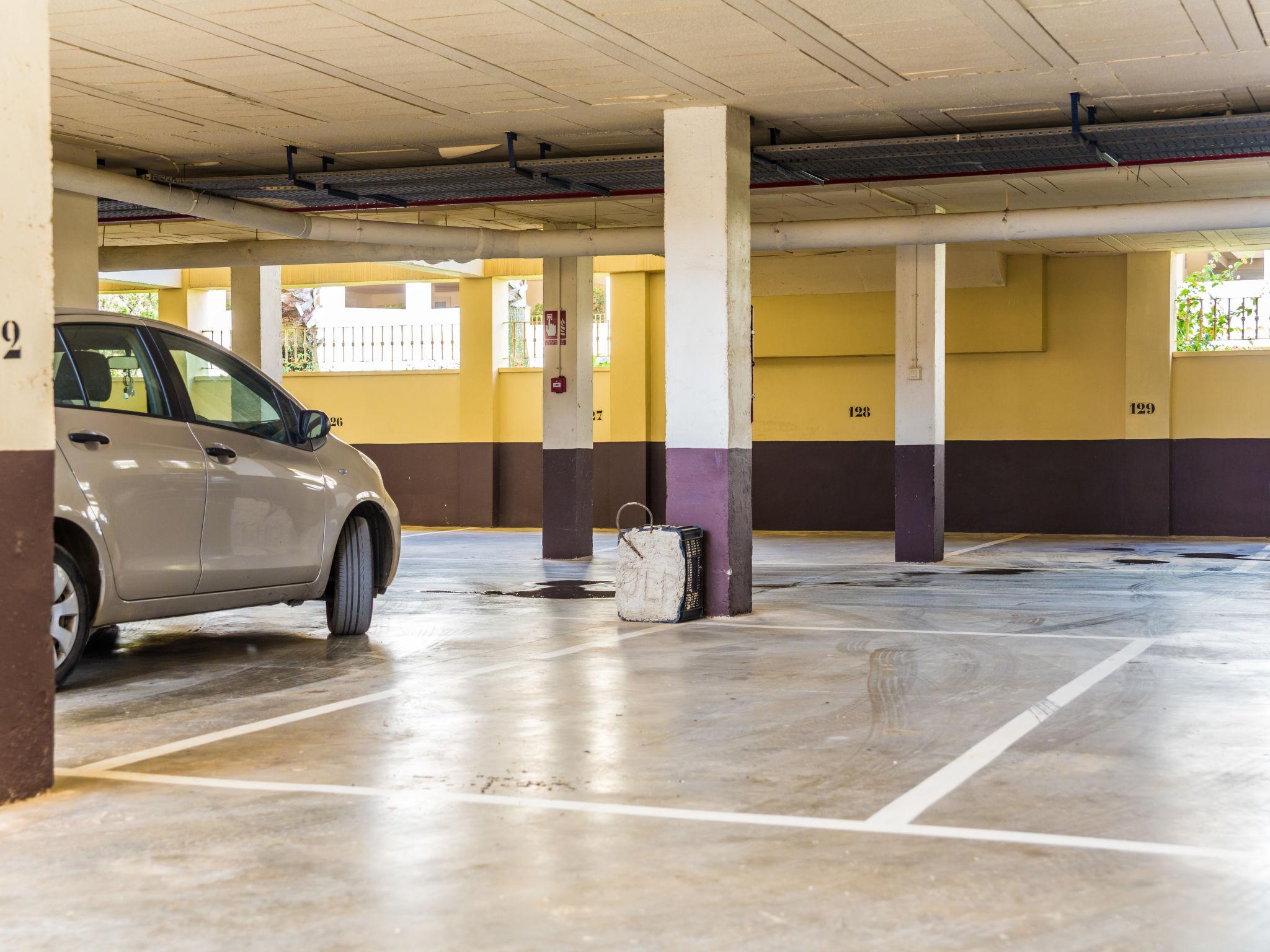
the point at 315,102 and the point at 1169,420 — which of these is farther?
the point at 1169,420

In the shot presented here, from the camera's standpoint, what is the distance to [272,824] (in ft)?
13.1

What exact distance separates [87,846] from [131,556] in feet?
8.73

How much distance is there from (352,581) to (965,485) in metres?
13.0

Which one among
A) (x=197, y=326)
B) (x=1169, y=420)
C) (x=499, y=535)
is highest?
(x=197, y=326)

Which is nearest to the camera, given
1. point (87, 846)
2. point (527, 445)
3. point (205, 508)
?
point (87, 846)

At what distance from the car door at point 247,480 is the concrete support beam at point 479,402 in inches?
530

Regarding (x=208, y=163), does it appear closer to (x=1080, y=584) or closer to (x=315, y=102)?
(x=315, y=102)

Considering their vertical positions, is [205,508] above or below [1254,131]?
below

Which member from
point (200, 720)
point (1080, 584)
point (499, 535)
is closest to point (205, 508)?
point (200, 720)

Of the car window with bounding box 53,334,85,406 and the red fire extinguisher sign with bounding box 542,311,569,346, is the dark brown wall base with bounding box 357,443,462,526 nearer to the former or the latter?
the red fire extinguisher sign with bounding box 542,311,569,346

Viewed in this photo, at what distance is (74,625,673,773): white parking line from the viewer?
4.90m

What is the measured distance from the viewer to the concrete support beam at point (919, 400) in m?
14.2

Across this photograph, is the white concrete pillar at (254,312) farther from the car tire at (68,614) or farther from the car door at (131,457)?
the car tire at (68,614)

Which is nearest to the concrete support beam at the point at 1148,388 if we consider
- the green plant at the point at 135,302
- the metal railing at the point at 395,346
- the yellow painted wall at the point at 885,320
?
the yellow painted wall at the point at 885,320
